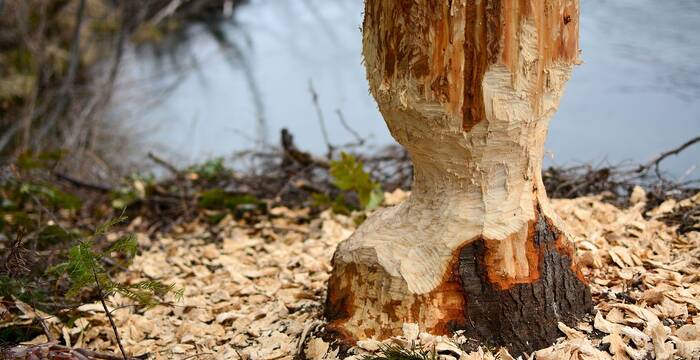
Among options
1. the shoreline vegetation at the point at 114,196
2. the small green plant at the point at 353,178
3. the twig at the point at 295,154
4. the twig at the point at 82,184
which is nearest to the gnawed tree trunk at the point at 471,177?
the shoreline vegetation at the point at 114,196

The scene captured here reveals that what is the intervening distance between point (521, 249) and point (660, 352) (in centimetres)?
29

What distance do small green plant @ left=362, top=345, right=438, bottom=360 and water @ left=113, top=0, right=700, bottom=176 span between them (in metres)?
1.57

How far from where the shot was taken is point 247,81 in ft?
16.8

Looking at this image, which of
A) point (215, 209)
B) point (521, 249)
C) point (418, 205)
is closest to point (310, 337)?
point (418, 205)

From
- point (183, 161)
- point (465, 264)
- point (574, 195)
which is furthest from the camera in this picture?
point (183, 161)

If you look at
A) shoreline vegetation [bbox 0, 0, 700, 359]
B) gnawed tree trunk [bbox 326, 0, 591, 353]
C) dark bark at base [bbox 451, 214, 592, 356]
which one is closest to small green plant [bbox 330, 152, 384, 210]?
shoreline vegetation [bbox 0, 0, 700, 359]

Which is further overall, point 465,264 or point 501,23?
point 465,264

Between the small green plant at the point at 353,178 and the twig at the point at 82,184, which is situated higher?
the small green plant at the point at 353,178

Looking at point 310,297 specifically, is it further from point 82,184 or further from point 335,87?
point 335,87

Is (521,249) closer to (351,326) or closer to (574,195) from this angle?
(351,326)

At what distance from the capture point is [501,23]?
3.84ft

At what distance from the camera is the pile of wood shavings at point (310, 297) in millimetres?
1254

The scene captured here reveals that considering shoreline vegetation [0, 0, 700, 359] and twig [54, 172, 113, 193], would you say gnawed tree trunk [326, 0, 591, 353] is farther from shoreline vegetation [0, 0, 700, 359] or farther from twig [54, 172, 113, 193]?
twig [54, 172, 113, 193]

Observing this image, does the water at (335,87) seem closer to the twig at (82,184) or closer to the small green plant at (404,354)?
the twig at (82,184)
